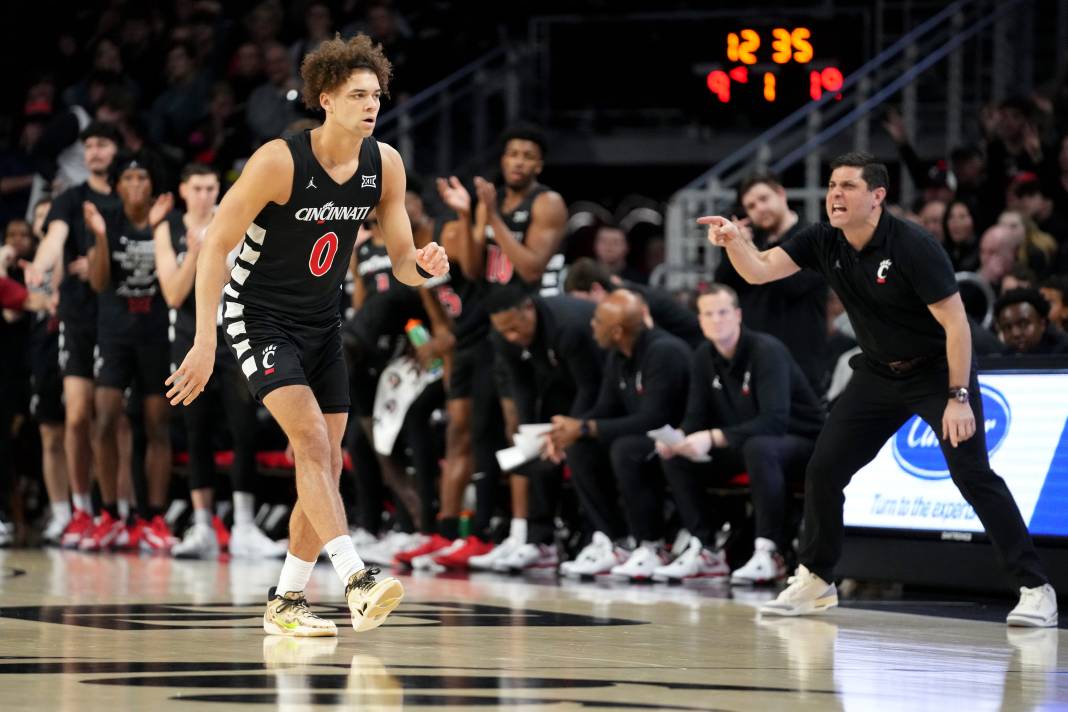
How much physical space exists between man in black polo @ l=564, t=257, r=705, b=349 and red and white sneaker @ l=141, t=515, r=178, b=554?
2879 millimetres

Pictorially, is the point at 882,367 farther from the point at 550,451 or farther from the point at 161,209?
the point at 161,209

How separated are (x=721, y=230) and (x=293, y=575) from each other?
6.59 ft

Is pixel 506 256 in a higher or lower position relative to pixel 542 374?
higher

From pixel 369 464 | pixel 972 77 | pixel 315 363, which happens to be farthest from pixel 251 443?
pixel 972 77

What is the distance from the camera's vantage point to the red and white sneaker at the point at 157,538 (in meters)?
10.4


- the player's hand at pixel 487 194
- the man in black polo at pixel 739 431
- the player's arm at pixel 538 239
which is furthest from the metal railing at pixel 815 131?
the man in black polo at pixel 739 431

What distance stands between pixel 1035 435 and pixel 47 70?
11610 mm

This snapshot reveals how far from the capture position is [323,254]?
18.9 ft

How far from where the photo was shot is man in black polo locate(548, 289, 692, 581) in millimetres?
8734

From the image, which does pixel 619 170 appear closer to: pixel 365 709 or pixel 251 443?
pixel 251 443

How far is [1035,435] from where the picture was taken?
7.28 metres

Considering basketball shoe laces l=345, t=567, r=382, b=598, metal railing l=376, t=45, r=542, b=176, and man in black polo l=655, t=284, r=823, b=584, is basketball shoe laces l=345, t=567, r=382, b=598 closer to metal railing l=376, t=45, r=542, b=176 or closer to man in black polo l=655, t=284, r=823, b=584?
man in black polo l=655, t=284, r=823, b=584

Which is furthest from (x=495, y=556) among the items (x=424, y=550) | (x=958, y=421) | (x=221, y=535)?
(x=958, y=421)

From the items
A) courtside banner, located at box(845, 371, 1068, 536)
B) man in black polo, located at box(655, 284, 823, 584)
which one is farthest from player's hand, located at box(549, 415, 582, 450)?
courtside banner, located at box(845, 371, 1068, 536)
